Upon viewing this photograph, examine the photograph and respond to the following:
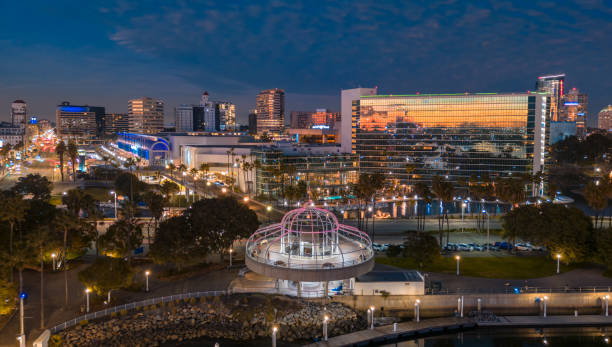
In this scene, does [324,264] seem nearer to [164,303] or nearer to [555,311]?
[164,303]

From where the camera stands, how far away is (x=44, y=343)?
119 ft

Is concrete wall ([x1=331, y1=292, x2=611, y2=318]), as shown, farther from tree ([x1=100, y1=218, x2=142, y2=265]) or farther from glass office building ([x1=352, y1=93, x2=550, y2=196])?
glass office building ([x1=352, y1=93, x2=550, y2=196])

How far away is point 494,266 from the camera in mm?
57469

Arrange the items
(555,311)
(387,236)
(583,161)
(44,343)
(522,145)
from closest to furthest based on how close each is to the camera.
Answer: (44,343)
(555,311)
(387,236)
(522,145)
(583,161)

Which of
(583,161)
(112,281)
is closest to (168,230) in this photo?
(112,281)

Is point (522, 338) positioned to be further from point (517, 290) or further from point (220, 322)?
point (220, 322)

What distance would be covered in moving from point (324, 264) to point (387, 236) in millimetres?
29123

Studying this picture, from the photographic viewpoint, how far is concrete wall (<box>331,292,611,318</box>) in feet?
156

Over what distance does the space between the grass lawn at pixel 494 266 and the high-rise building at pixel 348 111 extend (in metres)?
95.1

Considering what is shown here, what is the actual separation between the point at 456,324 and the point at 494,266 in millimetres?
15307

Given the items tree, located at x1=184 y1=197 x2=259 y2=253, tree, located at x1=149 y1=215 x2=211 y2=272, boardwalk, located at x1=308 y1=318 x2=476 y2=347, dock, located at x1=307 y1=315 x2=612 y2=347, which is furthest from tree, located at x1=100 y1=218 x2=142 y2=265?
dock, located at x1=307 y1=315 x2=612 y2=347

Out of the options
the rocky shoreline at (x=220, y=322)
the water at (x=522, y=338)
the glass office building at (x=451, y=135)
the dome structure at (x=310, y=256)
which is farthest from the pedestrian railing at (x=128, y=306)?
the glass office building at (x=451, y=135)

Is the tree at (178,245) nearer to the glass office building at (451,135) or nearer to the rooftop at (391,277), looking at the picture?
the rooftop at (391,277)

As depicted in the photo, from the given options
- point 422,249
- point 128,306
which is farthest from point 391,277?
point 128,306
